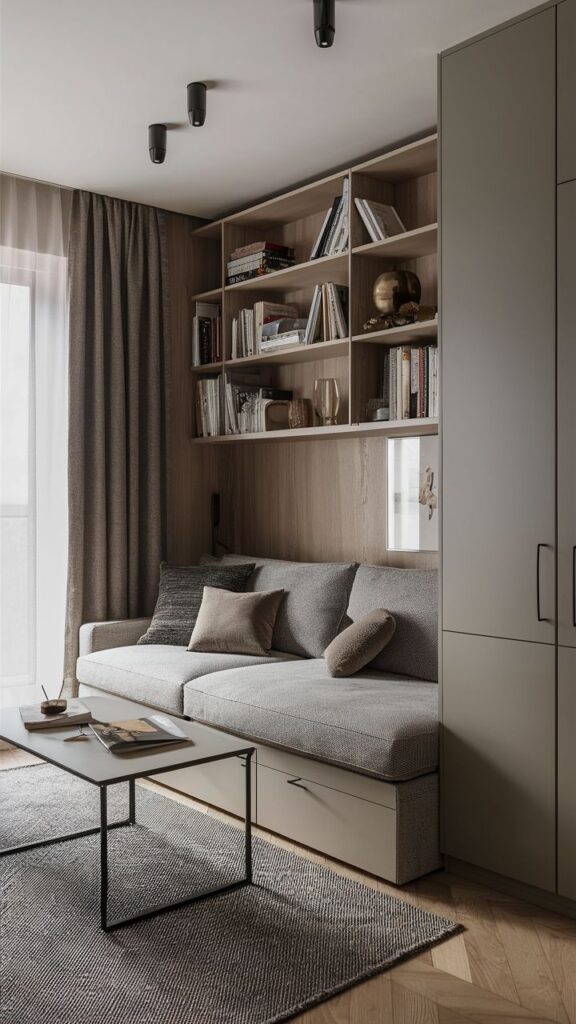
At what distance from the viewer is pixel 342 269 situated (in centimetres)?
389

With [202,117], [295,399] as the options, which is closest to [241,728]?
[295,399]

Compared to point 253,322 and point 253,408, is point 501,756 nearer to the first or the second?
point 253,408

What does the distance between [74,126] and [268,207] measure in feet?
3.38

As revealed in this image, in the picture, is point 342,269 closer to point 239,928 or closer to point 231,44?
point 231,44

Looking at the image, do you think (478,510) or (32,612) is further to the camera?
(32,612)

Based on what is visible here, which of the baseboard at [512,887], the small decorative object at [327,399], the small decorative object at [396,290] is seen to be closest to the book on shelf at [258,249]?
the small decorative object at [327,399]

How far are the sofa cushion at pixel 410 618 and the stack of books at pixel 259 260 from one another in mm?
1634

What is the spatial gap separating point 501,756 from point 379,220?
2168mm

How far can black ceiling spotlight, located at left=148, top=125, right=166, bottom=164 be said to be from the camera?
136 inches

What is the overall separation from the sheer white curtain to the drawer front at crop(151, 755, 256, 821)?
43.8 inches

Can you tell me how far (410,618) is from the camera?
3426 mm

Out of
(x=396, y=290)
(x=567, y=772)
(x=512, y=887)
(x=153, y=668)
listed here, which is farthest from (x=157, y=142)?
(x=512, y=887)

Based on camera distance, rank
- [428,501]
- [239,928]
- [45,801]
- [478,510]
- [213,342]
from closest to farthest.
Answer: [239,928]
[478,510]
[45,801]
[428,501]
[213,342]

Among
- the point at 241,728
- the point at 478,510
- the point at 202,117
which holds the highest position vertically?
the point at 202,117
